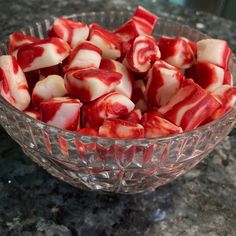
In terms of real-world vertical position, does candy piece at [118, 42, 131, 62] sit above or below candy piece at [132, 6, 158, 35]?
below

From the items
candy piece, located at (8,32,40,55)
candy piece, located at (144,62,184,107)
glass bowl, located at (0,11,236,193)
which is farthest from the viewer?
candy piece, located at (8,32,40,55)

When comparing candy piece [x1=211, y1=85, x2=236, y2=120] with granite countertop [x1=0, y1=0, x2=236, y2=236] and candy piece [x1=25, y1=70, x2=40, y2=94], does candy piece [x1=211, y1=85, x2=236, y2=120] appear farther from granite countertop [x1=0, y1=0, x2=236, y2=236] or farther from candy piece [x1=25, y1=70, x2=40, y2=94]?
candy piece [x1=25, y1=70, x2=40, y2=94]

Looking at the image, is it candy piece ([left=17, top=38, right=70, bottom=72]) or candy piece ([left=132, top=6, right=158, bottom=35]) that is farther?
candy piece ([left=132, top=6, right=158, bottom=35])

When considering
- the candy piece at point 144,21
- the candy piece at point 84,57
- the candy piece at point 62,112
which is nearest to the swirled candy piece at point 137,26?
the candy piece at point 144,21

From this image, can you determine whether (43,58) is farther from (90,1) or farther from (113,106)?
(90,1)

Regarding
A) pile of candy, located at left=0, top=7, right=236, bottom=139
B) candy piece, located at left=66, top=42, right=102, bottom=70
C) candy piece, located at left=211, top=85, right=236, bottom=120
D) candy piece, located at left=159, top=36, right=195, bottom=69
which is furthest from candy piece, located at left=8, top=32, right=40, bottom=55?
candy piece, located at left=211, top=85, right=236, bottom=120

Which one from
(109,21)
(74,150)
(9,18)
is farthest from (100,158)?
(9,18)

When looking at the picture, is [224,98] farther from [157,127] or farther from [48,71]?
[48,71]
